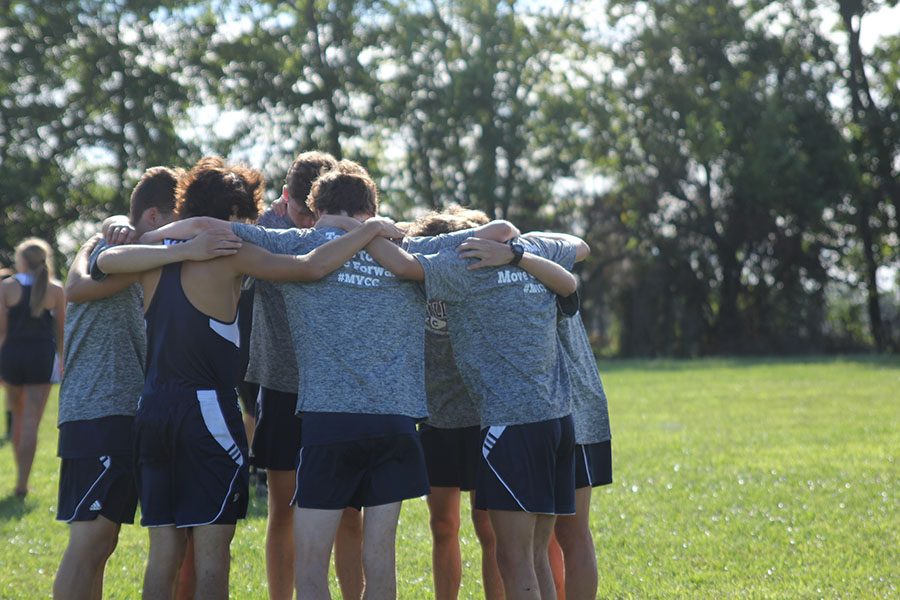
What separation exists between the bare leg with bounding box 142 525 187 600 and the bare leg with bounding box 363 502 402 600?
81 cm

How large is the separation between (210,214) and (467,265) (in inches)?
45.7

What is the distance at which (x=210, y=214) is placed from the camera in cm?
450

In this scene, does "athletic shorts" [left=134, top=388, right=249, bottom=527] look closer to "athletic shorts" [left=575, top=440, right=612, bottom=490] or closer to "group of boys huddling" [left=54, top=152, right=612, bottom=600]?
"group of boys huddling" [left=54, top=152, right=612, bottom=600]

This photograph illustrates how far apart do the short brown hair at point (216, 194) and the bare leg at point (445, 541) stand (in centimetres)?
170

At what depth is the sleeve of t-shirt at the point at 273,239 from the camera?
434 cm

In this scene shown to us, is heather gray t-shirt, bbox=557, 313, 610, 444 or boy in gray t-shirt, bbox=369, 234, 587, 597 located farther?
heather gray t-shirt, bbox=557, 313, 610, 444

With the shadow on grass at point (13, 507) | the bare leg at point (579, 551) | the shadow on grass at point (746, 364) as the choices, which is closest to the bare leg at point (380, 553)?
the bare leg at point (579, 551)

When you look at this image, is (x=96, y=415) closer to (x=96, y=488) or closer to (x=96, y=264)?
(x=96, y=488)

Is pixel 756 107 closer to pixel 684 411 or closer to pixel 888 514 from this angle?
pixel 684 411

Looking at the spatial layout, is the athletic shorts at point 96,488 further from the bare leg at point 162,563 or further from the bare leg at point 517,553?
the bare leg at point 517,553

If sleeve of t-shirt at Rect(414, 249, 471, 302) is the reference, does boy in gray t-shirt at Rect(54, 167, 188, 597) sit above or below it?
below

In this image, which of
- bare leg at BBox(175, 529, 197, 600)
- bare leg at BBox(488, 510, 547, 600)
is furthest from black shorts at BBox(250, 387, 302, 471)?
bare leg at BBox(488, 510, 547, 600)

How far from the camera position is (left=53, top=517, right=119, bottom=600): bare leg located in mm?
4477

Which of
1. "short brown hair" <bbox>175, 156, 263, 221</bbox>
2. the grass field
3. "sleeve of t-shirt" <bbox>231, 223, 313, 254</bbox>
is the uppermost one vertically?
"short brown hair" <bbox>175, 156, 263, 221</bbox>
